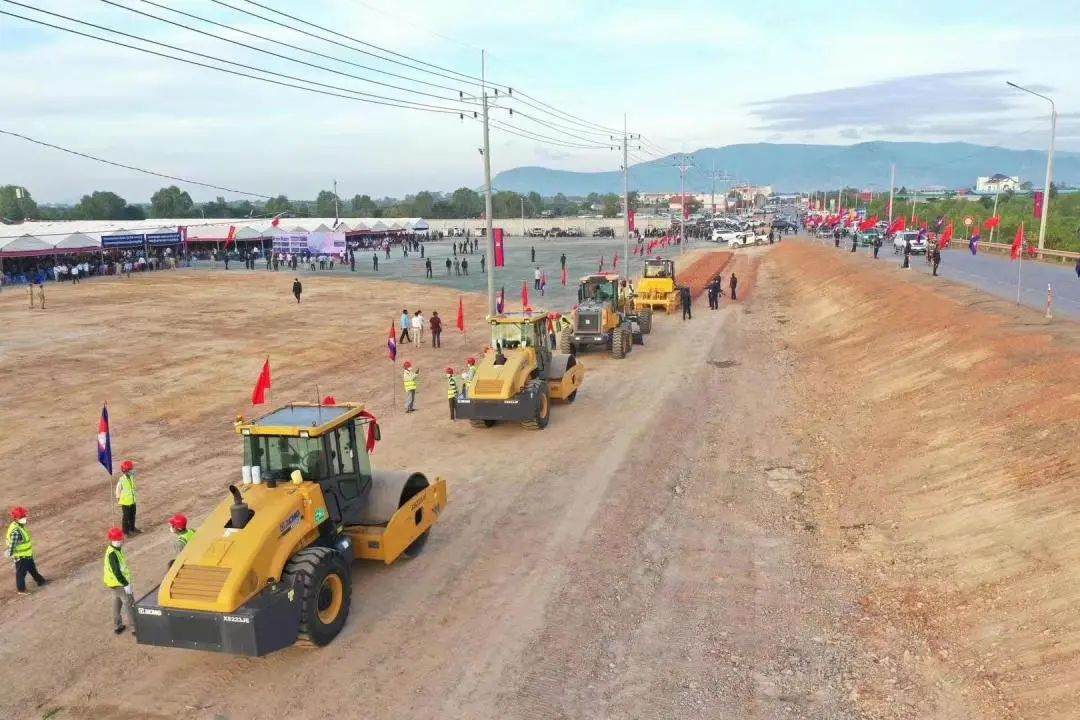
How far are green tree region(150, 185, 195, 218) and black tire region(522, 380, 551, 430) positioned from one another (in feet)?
463

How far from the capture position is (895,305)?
89.2 feet

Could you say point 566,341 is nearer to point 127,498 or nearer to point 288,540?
point 127,498

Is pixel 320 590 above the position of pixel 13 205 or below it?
below

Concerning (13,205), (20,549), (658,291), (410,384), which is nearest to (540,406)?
Result: (410,384)

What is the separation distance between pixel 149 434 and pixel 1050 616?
55.8 feet

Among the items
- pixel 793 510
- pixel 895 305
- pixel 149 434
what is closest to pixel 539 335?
pixel 793 510

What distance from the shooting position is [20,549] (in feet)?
30.9

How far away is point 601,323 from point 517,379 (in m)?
8.82

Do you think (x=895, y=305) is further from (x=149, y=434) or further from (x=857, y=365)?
(x=149, y=434)

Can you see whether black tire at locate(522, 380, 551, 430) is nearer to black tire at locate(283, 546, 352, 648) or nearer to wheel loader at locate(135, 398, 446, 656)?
wheel loader at locate(135, 398, 446, 656)

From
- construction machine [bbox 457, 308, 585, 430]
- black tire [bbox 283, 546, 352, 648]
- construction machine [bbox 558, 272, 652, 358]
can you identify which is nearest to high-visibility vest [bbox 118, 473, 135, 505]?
black tire [bbox 283, 546, 352, 648]

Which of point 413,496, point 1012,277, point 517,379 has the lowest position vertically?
point 413,496

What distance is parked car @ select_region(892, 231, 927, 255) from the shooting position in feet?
155

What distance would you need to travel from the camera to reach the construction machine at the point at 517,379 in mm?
15523
